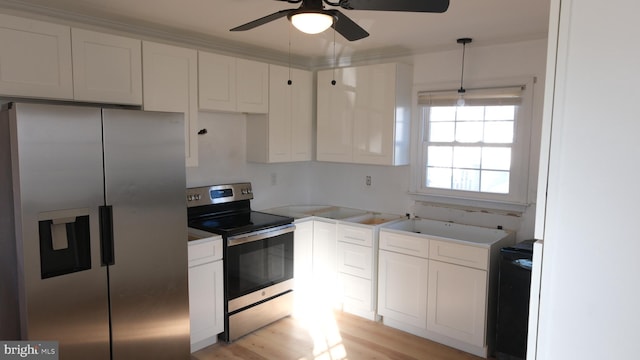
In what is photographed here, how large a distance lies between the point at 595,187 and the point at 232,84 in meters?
3.05

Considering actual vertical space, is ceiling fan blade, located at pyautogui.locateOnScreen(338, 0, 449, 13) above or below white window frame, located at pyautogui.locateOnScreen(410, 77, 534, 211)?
above

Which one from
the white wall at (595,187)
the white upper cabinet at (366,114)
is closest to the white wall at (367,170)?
the white upper cabinet at (366,114)

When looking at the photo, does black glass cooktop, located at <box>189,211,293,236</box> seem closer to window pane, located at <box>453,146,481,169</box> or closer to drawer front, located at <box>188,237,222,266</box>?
drawer front, located at <box>188,237,222,266</box>

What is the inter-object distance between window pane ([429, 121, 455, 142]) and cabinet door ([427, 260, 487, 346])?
1.13 metres

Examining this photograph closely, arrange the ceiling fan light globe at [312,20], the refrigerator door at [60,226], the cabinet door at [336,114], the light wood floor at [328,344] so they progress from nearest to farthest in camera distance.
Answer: the ceiling fan light globe at [312,20]
the refrigerator door at [60,226]
the light wood floor at [328,344]
the cabinet door at [336,114]

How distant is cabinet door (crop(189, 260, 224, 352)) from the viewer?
316cm

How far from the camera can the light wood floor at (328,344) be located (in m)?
3.26

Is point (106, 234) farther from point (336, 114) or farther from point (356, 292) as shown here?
point (336, 114)

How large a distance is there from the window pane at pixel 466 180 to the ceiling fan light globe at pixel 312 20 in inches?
89.0

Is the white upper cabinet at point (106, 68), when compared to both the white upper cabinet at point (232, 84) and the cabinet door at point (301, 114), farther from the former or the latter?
the cabinet door at point (301, 114)

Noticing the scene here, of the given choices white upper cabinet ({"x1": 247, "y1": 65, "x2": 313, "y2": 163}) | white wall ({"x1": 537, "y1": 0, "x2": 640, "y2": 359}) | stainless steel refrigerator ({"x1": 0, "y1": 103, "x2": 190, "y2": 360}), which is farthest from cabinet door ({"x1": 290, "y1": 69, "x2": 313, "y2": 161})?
white wall ({"x1": 537, "y1": 0, "x2": 640, "y2": 359})

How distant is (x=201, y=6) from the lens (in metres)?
2.72

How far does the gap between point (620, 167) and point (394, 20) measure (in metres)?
2.26

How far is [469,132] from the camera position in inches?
149
